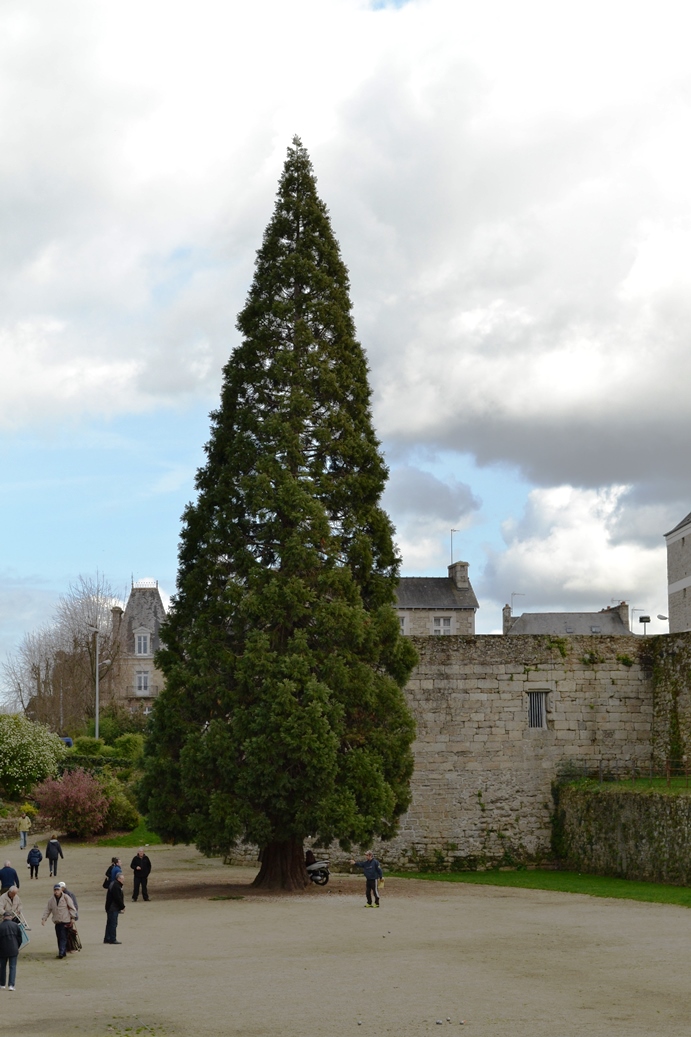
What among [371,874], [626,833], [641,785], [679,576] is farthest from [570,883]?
[679,576]

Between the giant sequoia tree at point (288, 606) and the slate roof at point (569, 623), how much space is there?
43425mm

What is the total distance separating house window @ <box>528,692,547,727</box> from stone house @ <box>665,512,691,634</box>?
2570cm

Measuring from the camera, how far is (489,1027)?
1055 cm

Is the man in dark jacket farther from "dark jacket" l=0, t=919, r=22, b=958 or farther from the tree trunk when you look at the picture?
the tree trunk

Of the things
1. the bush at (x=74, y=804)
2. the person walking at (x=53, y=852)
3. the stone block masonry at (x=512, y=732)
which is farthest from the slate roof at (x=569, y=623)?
the person walking at (x=53, y=852)

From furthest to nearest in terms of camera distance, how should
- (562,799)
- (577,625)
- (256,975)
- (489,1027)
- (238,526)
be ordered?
(577,625) < (562,799) < (238,526) < (256,975) < (489,1027)

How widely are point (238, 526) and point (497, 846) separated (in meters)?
10.4

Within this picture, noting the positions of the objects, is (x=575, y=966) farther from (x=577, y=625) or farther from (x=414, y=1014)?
(x=577, y=625)

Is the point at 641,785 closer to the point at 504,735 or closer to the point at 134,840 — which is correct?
the point at 504,735

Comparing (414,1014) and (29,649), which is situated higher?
(29,649)

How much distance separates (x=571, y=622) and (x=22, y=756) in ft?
121

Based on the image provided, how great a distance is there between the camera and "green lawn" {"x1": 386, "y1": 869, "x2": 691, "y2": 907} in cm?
2136

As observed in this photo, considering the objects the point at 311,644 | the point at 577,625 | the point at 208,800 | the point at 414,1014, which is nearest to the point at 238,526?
the point at 311,644

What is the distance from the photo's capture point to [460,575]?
60.9 m
